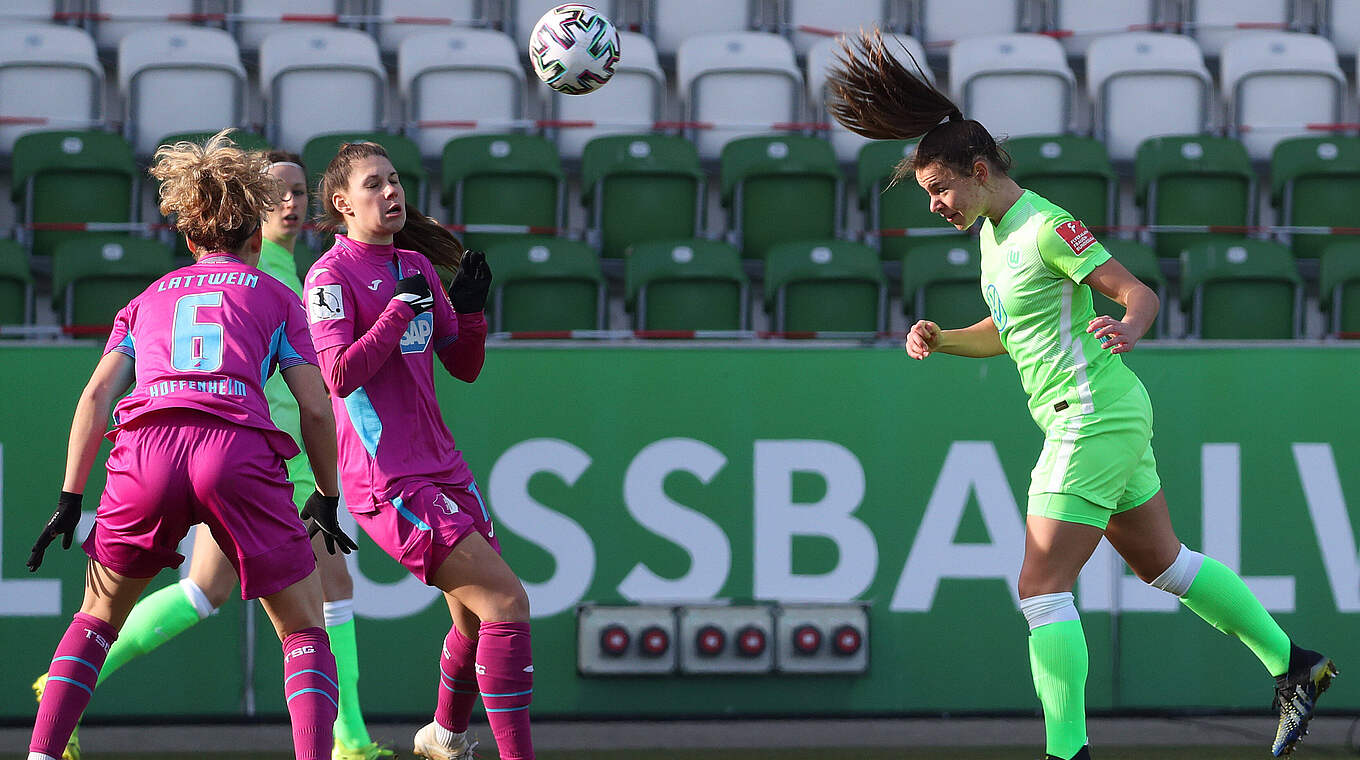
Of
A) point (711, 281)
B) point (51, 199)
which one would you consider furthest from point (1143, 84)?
point (51, 199)

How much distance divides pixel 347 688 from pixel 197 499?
1.40 meters

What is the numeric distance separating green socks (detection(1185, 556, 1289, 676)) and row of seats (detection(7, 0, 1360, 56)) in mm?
7489

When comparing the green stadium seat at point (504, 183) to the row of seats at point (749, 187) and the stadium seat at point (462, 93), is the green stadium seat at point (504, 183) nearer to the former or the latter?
the row of seats at point (749, 187)

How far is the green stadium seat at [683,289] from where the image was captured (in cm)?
802

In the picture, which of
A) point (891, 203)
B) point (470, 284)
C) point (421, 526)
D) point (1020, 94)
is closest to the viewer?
point (421, 526)

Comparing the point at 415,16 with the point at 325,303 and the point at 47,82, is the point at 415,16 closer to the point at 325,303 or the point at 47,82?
the point at 47,82

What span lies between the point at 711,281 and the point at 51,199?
4.15 meters

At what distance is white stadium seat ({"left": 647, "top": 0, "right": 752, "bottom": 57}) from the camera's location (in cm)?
1134

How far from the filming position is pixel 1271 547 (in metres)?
5.56

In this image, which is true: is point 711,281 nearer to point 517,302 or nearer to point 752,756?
point 517,302

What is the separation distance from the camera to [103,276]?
25.7 feet

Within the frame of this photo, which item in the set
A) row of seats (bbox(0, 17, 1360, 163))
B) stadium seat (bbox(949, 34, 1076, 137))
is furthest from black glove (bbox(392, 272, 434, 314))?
stadium seat (bbox(949, 34, 1076, 137))

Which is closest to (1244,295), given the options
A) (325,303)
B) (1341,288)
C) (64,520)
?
(1341,288)

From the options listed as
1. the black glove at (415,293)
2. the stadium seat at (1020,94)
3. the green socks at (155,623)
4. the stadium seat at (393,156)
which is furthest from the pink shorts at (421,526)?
the stadium seat at (1020,94)
